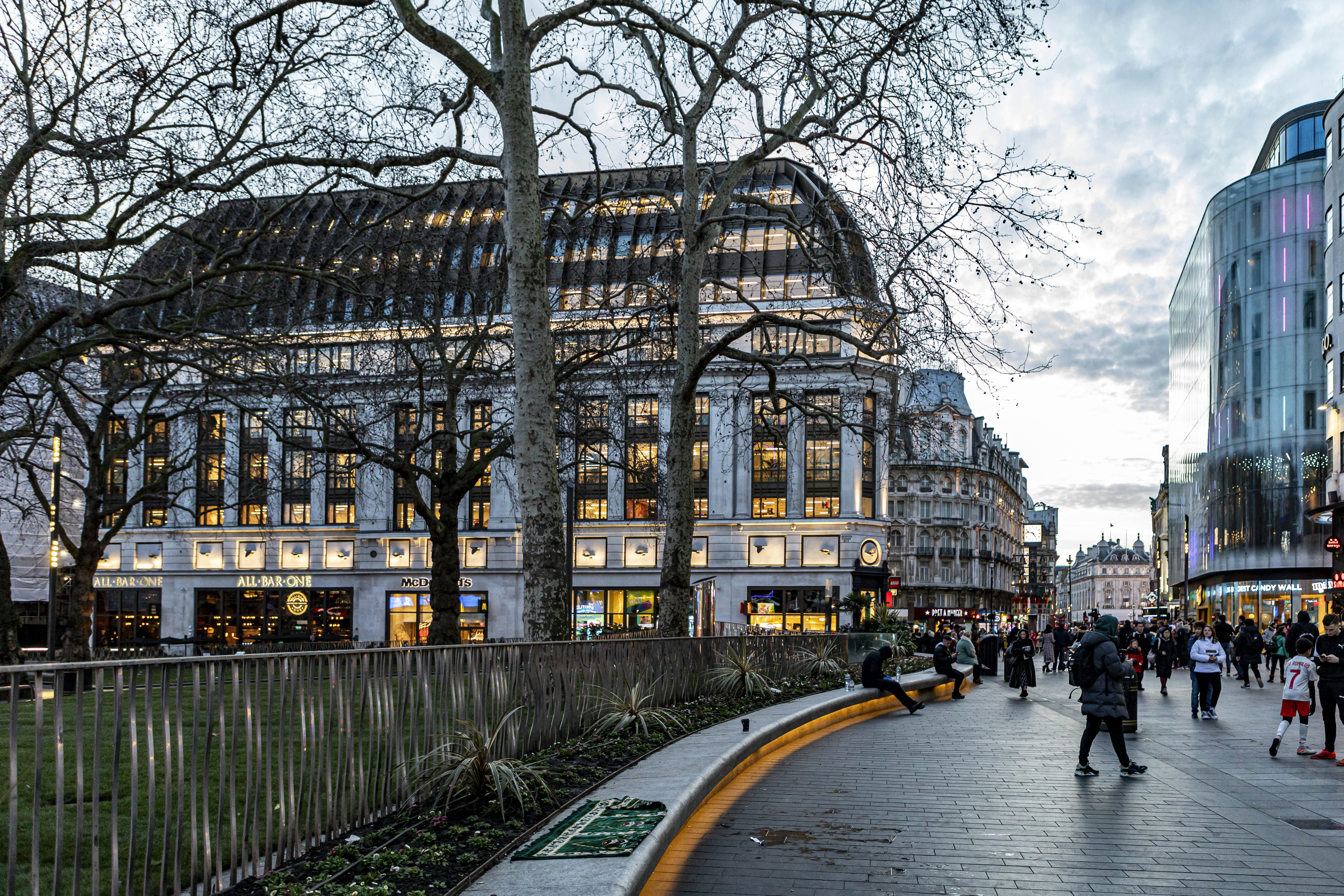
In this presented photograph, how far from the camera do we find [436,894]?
5.84m

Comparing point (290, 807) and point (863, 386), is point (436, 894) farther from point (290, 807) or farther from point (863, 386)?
point (863, 386)

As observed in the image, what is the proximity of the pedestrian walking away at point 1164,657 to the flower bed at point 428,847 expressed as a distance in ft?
65.1

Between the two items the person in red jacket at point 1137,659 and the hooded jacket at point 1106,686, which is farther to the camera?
the person in red jacket at point 1137,659

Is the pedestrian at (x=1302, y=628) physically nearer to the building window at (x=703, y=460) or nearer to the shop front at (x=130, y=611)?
the building window at (x=703, y=460)

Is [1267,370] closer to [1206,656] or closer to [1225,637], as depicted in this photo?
[1225,637]

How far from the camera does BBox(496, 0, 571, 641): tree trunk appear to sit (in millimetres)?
13305

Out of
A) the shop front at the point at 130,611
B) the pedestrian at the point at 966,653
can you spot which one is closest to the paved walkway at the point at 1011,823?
the pedestrian at the point at 966,653

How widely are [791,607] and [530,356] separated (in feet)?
172

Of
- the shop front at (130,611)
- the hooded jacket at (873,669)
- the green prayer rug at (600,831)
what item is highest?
the green prayer rug at (600,831)

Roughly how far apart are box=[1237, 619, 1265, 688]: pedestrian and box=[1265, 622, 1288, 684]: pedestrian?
0.64 m

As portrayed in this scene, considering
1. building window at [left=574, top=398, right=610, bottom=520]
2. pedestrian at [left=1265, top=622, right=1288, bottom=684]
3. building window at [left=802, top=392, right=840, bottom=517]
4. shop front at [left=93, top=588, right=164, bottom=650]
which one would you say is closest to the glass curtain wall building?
building window at [left=802, top=392, right=840, bottom=517]

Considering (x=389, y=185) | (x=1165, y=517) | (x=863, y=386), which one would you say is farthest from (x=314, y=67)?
(x=1165, y=517)

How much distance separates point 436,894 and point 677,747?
608 centimetres

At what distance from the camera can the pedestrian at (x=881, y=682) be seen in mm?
19125
